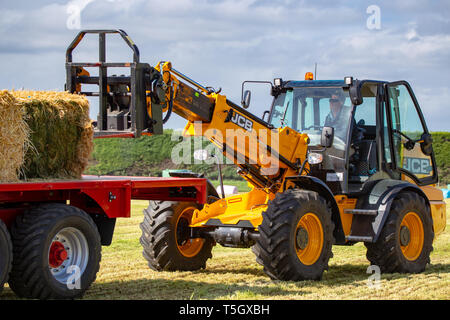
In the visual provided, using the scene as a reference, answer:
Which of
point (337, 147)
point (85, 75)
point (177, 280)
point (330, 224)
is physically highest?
point (85, 75)

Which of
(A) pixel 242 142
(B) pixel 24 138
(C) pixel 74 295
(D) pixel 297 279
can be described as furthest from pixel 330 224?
(B) pixel 24 138

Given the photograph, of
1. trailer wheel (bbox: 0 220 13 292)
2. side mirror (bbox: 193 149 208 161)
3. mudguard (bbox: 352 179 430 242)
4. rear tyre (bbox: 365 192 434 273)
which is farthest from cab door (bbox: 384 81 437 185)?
trailer wheel (bbox: 0 220 13 292)

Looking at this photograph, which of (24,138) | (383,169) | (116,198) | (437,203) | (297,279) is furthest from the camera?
(437,203)

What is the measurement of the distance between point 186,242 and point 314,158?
6.94 feet

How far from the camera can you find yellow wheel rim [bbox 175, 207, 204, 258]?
36.3ft

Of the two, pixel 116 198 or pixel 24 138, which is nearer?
pixel 24 138

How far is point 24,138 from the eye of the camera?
27.1ft

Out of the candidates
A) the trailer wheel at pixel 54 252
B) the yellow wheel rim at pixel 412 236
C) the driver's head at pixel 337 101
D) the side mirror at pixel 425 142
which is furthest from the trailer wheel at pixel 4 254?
the side mirror at pixel 425 142

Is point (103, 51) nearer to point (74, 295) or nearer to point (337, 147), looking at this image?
point (74, 295)

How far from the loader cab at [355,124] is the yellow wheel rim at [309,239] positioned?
96 centimetres

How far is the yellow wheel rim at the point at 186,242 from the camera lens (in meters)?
11.1

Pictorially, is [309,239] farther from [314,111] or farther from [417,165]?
[417,165]

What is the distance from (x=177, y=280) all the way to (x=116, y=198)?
175cm

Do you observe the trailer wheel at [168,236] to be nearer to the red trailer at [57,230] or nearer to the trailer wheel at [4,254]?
the red trailer at [57,230]
